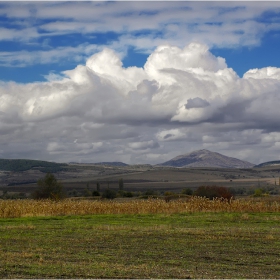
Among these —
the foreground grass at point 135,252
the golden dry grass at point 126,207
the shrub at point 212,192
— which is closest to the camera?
the foreground grass at point 135,252

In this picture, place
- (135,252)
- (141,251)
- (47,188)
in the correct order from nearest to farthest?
(135,252) < (141,251) < (47,188)

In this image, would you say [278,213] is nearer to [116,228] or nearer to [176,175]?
[116,228]

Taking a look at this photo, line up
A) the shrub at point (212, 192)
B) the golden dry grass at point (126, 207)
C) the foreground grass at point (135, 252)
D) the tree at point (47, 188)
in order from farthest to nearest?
the shrub at point (212, 192) < the tree at point (47, 188) < the golden dry grass at point (126, 207) < the foreground grass at point (135, 252)

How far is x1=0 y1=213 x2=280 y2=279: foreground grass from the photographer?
1219 centimetres

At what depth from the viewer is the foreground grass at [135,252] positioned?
40.0ft

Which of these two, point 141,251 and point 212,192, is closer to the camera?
point 141,251

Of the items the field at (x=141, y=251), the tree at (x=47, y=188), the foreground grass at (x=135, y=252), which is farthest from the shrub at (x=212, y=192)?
the foreground grass at (x=135, y=252)

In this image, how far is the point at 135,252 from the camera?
16.0 meters

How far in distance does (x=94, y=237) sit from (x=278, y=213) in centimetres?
1911

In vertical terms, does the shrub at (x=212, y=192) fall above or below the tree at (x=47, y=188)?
A: below

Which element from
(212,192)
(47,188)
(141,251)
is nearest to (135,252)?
(141,251)

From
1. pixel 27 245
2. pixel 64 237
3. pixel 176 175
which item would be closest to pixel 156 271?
pixel 27 245

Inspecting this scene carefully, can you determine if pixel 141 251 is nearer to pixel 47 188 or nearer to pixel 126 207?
pixel 126 207

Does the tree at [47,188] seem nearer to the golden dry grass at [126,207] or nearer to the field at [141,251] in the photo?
the golden dry grass at [126,207]
